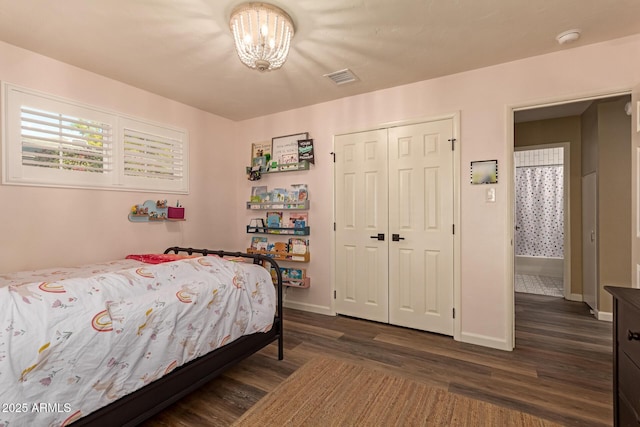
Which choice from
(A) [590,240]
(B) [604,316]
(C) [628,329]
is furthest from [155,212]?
(A) [590,240]

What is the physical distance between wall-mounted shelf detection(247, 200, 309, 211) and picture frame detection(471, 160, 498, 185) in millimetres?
1851

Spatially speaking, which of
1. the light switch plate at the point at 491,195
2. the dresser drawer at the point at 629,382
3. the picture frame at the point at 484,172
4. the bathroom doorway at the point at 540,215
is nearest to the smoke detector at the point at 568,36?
the picture frame at the point at 484,172

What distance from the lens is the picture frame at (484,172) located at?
2.75 meters

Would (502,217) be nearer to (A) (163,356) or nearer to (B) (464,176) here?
(B) (464,176)

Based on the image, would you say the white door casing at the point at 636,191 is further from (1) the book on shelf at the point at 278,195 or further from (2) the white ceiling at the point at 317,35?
(1) the book on shelf at the point at 278,195

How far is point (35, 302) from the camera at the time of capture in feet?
4.23

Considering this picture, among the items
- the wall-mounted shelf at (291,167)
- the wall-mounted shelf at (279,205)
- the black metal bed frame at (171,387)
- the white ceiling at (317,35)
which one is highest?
the white ceiling at (317,35)

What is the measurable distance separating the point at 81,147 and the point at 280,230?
216 cm

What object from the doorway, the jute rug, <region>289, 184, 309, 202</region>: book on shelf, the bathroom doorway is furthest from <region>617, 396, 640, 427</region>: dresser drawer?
the bathroom doorway

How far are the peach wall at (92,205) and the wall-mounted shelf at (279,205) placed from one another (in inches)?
20.9

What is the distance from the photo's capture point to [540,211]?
633 cm

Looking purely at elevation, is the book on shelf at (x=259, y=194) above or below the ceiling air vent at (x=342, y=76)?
below

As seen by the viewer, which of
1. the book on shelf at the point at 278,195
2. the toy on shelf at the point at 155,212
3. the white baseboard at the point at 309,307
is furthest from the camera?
the book on shelf at the point at 278,195

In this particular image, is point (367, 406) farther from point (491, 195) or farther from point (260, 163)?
point (260, 163)
